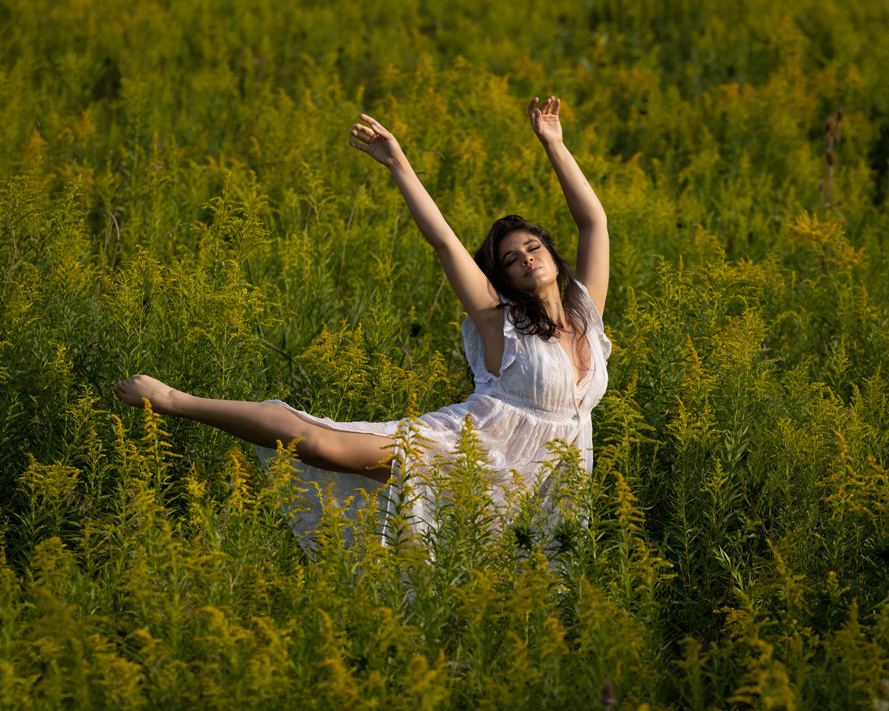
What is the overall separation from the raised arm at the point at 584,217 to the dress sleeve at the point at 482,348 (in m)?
0.47

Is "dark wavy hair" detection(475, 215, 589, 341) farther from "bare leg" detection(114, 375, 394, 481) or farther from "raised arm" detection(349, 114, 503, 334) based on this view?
"bare leg" detection(114, 375, 394, 481)

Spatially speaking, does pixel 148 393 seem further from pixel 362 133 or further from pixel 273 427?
pixel 362 133

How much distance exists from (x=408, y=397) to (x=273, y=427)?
83 cm

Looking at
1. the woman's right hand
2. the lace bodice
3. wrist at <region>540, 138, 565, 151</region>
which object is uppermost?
wrist at <region>540, 138, 565, 151</region>

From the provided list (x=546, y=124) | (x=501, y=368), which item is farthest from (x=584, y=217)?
(x=501, y=368)

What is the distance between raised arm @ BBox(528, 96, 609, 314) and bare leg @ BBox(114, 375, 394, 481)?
3.88 feet

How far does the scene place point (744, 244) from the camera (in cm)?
602

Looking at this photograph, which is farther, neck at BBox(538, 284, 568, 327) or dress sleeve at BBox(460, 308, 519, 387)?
neck at BBox(538, 284, 568, 327)

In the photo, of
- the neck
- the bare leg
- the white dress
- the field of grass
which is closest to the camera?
the field of grass

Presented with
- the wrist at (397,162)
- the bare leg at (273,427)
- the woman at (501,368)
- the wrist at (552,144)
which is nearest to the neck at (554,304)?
the woman at (501,368)

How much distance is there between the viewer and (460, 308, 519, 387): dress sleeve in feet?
11.8

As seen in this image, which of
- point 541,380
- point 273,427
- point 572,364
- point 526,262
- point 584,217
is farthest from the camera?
point 584,217

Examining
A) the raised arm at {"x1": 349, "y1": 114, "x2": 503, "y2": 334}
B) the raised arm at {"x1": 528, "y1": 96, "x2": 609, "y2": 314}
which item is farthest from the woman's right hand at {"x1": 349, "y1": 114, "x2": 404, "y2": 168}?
the raised arm at {"x1": 528, "y1": 96, "x2": 609, "y2": 314}

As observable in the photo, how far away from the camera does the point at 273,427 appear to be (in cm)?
336
